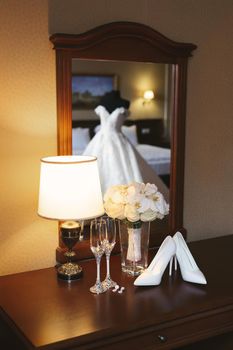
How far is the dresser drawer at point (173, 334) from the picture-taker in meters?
1.49

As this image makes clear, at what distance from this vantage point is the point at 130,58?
6.61 ft

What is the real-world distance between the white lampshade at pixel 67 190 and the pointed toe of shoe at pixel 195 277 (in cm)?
43

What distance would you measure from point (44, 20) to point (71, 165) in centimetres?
60

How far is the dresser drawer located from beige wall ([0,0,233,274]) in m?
0.61

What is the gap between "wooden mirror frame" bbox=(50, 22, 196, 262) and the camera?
1.87 metres

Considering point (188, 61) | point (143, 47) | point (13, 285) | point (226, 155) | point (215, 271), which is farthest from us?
point (226, 155)

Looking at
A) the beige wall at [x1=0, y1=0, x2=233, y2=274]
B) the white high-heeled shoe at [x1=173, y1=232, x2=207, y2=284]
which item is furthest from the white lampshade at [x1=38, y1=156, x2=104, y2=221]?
the white high-heeled shoe at [x1=173, y1=232, x2=207, y2=284]

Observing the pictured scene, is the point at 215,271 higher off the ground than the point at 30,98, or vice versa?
the point at 30,98

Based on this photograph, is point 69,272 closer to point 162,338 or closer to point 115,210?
point 115,210

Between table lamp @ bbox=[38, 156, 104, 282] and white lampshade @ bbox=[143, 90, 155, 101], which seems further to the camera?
white lampshade @ bbox=[143, 90, 155, 101]

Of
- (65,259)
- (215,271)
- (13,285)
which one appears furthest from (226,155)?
(13,285)

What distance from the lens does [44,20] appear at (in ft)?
6.01

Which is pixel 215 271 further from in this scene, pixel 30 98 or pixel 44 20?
pixel 44 20

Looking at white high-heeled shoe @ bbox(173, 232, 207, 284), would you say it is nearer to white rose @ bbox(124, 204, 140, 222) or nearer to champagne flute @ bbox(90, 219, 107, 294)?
white rose @ bbox(124, 204, 140, 222)
